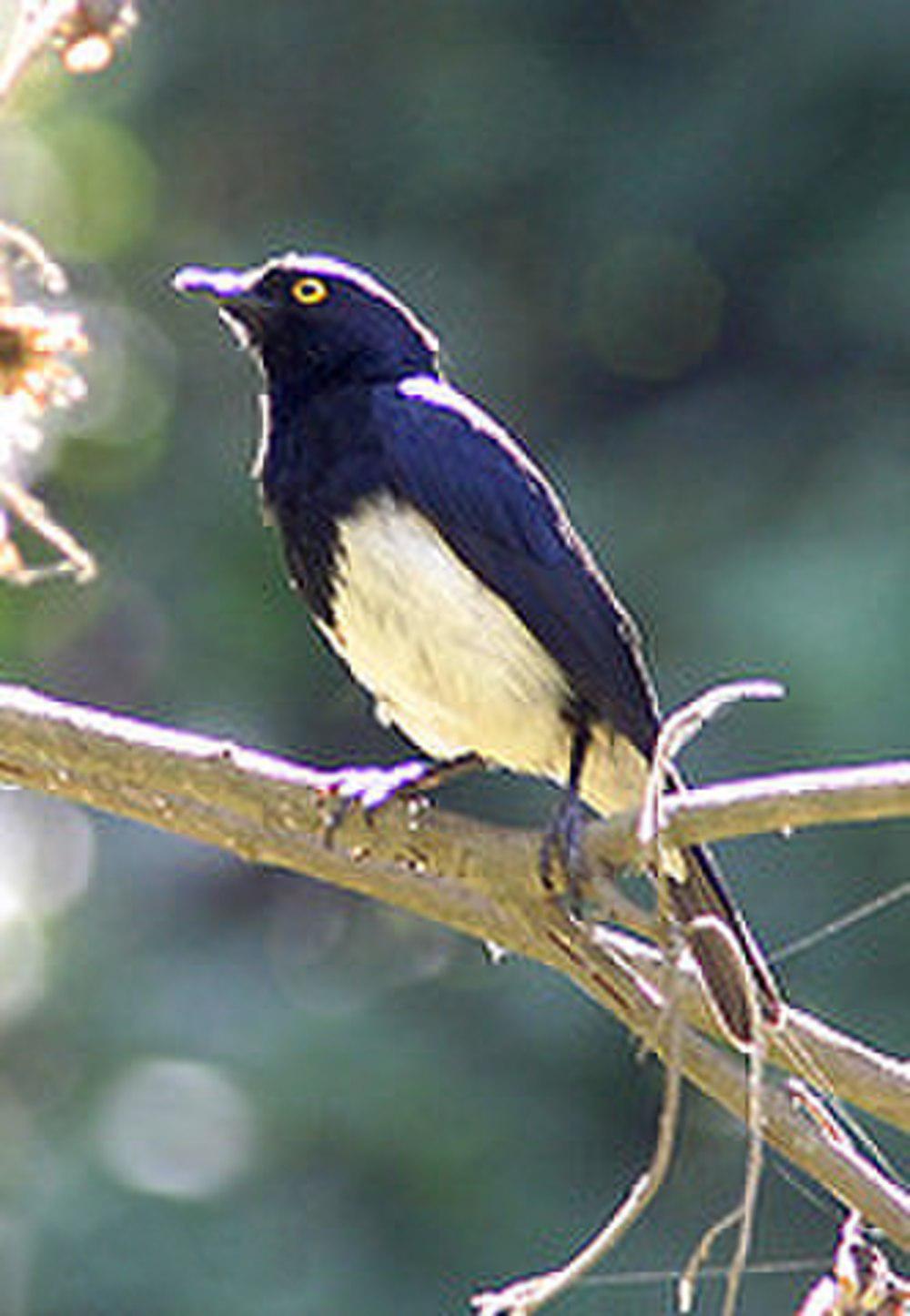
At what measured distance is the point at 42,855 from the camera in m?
9.43

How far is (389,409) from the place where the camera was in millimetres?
4469

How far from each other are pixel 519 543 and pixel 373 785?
66 centimetres

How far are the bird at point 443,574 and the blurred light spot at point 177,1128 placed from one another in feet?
12.9

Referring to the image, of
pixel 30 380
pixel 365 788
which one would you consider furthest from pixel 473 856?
pixel 30 380

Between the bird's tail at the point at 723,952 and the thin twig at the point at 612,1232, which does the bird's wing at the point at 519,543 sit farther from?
the thin twig at the point at 612,1232

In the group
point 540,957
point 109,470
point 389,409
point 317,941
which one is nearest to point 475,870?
point 540,957

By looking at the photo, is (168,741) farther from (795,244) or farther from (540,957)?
(795,244)

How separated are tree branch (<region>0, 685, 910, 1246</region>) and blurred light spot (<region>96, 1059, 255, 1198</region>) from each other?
15.9 feet

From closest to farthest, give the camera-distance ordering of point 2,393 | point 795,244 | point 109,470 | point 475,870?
point 2,393 < point 475,870 < point 795,244 < point 109,470

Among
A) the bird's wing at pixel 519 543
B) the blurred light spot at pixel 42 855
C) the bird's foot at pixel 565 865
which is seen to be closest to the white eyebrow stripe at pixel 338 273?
the bird's wing at pixel 519 543

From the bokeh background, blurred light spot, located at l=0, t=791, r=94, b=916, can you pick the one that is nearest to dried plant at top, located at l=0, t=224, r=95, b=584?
the bokeh background

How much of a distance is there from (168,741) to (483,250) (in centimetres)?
656

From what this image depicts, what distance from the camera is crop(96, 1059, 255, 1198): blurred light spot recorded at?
8.25m

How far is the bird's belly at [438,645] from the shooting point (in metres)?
4.16
